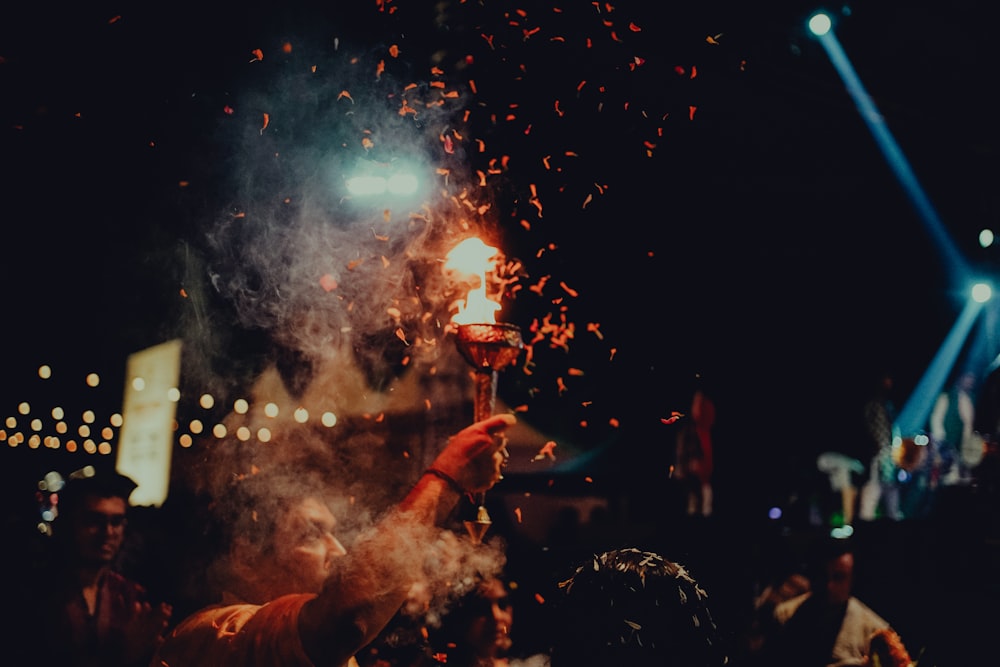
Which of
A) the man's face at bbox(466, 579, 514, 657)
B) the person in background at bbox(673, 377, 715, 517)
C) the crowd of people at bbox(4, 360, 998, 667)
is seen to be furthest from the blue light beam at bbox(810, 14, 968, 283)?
the man's face at bbox(466, 579, 514, 657)

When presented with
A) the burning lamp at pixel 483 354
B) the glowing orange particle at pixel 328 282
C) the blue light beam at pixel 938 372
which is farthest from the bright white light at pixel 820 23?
the burning lamp at pixel 483 354

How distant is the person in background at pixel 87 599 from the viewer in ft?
12.8

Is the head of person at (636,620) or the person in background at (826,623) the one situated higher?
the head of person at (636,620)

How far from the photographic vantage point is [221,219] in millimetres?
5570

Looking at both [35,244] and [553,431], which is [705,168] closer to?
[553,431]

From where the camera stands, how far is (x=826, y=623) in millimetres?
5914

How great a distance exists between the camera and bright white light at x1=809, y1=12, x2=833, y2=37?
8508mm

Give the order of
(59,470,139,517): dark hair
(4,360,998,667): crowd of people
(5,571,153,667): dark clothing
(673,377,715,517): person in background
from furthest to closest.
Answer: (673,377,715,517): person in background, (59,470,139,517): dark hair, (5,571,153,667): dark clothing, (4,360,998,667): crowd of people

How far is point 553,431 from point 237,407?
3.88 metres

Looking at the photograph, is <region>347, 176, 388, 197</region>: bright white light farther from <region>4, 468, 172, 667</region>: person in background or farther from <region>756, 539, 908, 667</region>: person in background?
<region>756, 539, 908, 667</region>: person in background

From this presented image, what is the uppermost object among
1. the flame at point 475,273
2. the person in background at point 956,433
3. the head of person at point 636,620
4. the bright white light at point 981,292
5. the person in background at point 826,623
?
the bright white light at point 981,292

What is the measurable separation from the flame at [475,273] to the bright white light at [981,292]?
11293mm

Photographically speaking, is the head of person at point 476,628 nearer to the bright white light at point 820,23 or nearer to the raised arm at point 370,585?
the raised arm at point 370,585

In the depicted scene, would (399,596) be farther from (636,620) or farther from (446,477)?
(636,620)
